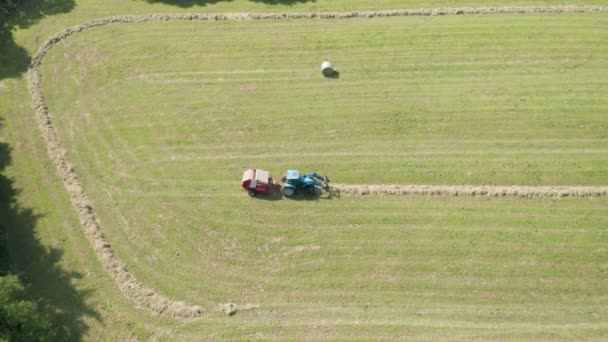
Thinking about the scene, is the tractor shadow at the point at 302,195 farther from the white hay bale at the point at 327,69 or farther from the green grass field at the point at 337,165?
the white hay bale at the point at 327,69

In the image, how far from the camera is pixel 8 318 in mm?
17859

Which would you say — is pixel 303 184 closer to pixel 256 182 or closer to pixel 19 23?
pixel 256 182

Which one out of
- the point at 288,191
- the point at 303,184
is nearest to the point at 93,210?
the point at 288,191

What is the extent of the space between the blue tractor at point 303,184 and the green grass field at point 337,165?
0.94m

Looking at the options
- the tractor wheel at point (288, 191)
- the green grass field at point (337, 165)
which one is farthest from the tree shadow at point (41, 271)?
the tractor wheel at point (288, 191)

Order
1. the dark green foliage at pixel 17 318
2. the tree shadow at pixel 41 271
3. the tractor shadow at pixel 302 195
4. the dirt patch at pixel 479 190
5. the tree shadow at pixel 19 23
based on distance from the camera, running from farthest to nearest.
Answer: the tree shadow at pixel 19 23
the tractor shadow at pixel 302 195
the dirt patch at pixel 479 190
the tree shadow at pixel 41 271
the dark green foliage at pixel 17 318

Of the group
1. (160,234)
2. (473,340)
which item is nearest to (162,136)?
(160,234)

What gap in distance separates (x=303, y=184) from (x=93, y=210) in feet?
40.2

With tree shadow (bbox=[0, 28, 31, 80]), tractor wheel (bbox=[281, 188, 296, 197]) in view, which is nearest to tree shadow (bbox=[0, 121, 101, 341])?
tractor wheel (bbox=[281, 188, 296, 197])

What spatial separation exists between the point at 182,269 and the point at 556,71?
30.3m

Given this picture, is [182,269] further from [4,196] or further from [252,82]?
[252,82]

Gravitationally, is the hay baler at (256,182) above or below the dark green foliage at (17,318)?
above

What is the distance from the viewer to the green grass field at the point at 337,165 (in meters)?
22.5

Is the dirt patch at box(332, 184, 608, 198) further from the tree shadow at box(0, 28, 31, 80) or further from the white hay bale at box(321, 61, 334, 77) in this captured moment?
the tree shadow at box(0, 28, 31, 80)
